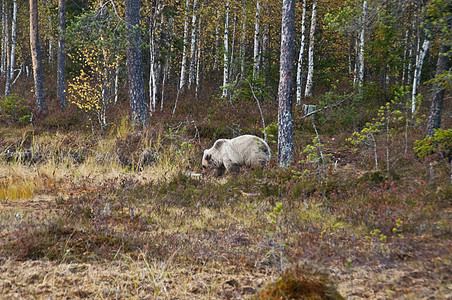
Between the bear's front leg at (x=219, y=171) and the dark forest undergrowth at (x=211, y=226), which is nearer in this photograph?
the dark forest undergrowth at (x=211, y=226)

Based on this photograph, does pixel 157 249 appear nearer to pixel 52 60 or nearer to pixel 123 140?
pixel 123 140

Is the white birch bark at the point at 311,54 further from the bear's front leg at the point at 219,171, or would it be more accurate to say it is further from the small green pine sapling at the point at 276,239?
the small green pine sapling at the point at 276,239

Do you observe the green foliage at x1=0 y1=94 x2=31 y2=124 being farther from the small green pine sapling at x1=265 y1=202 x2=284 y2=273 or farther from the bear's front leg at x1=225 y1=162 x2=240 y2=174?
the small green pine sapling at x1=265 y1=202 x2=284 y2=273

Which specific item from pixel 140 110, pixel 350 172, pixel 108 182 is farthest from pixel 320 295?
pixel 140 110

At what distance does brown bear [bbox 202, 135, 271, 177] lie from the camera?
26.9 ft

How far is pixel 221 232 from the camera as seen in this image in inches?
190

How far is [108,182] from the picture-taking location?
7559 millimetres

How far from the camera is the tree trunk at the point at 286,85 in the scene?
8047 millimetres

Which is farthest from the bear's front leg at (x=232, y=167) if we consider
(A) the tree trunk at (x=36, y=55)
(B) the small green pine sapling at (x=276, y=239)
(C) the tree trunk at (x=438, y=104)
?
(A) the tree trunk at (x=36, y=55)

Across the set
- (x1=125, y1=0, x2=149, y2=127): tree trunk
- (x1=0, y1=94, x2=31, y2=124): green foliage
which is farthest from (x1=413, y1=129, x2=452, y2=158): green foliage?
(x1=0, y1=94, x2=31, y2=124): green foliage

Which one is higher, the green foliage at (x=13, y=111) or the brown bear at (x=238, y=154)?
the green foliage at (x=13, y=111)

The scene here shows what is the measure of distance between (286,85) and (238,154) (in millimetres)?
2220

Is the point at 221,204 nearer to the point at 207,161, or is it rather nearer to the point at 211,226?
the point at 211,226

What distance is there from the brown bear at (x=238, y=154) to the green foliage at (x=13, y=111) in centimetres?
902
